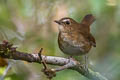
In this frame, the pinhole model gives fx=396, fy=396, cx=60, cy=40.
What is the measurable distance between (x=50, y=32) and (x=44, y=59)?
3507mm

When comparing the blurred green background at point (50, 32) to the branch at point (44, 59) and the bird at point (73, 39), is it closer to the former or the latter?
the branch at point (44, 59)

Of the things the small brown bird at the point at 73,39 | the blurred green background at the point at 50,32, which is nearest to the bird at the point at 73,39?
the small brown bird at the point at 73,39

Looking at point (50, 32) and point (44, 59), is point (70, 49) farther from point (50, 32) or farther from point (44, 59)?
point (50, 32)

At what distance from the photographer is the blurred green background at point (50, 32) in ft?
13.5

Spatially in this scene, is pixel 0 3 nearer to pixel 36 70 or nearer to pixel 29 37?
pixel 29 37

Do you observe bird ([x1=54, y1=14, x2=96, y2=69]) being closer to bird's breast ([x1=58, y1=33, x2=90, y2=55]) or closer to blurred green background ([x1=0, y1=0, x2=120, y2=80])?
bird's breast ([x1=58, y1=33, x2=90, y2=55])

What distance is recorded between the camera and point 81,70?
348cm

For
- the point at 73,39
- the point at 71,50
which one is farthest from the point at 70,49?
the point at 73,39

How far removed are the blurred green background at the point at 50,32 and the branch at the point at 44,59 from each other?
83 millimetres

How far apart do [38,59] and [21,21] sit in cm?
400

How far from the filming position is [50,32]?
6.55 m

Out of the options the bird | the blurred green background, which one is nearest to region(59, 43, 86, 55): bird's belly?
the bird

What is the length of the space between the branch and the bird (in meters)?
0.44

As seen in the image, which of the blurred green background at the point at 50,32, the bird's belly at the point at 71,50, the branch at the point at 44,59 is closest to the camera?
the branch at the point at 44,59
